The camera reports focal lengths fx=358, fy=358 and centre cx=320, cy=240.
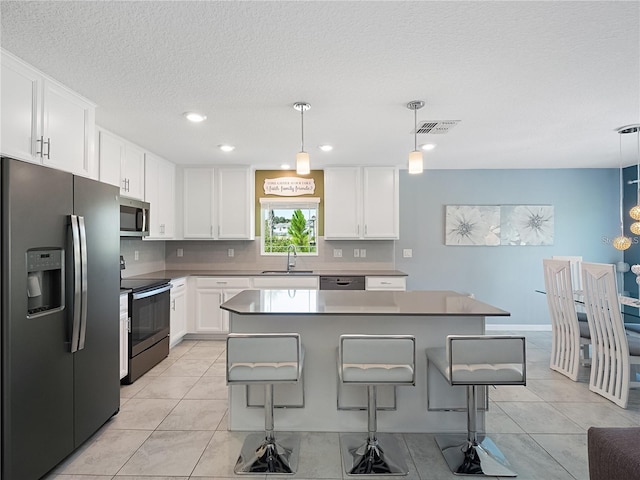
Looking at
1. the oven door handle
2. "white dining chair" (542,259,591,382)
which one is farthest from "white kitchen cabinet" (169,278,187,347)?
"white dining chair" (542,259,591,382)

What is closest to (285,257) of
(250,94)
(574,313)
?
(250,94)

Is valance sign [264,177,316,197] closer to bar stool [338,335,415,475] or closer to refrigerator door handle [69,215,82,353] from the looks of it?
refrigerator door handle [69,215,82,353]

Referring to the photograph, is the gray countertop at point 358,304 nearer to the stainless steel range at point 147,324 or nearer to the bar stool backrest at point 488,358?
the bar stool backrest at point 488,358

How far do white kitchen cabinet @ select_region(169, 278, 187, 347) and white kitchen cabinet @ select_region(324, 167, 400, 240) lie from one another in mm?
2033

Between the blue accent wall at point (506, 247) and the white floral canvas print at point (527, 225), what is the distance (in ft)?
0.30

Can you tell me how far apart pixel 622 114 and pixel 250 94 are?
3085 mm

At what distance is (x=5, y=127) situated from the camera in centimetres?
197

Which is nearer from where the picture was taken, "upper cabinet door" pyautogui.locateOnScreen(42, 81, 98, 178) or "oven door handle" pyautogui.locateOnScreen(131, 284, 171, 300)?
"upper cabinet door" pyautogui.locateOnScreen(42, 81, 98, 178)

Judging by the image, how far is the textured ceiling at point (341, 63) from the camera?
5.49 feet

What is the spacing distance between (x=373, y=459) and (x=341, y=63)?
2.34 m

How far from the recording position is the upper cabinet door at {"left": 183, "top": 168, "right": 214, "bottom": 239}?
5.04 m

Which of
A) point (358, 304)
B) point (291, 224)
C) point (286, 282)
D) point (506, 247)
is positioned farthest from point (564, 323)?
point (291, 224)

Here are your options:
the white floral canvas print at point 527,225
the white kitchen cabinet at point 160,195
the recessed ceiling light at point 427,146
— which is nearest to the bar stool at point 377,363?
the recessed ceiling light at point 427,146

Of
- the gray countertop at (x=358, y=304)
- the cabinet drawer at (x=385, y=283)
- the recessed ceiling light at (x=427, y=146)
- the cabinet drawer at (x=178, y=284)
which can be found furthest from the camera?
the cabinet drawer at (x=385, y=283)
